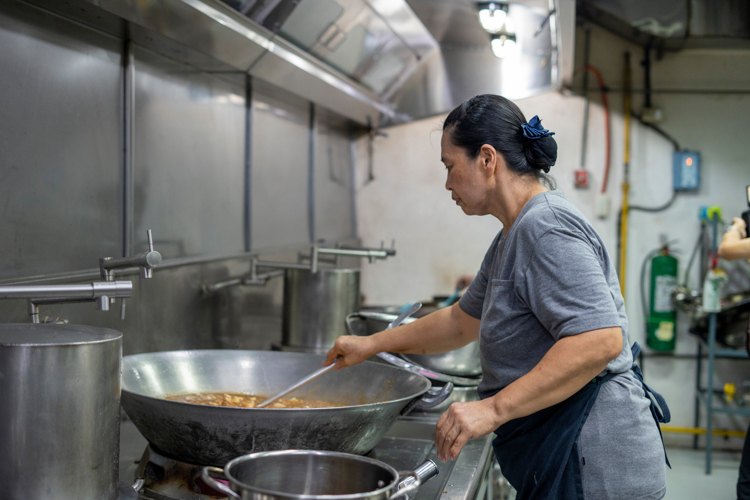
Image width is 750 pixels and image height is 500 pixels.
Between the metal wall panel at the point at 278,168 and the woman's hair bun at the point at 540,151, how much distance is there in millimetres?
1650

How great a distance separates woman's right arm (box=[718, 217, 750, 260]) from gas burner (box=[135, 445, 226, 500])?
2939 millimetres

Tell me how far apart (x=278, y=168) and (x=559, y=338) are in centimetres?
215

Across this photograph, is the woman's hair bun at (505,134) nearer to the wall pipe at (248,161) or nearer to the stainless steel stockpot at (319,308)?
the stainless steel stockpot at (319,308)

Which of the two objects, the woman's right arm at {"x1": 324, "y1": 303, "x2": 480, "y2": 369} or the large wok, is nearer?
the large wok

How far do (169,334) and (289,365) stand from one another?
0.60 m

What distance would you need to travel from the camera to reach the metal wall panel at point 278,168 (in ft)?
9.13

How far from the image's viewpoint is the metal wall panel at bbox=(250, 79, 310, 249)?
9.13ft

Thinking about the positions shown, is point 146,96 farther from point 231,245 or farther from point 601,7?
point 601,7

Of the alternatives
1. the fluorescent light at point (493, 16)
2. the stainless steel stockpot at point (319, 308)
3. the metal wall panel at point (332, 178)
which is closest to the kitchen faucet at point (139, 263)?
the stainless steel stockpot at point (319, 308)

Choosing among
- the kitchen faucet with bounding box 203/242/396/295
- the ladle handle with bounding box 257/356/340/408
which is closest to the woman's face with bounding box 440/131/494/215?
the ladle handle with bounding box 257/356/340/408

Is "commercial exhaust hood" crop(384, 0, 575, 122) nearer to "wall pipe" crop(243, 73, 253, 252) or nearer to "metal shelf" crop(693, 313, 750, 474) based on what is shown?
"wall pipe" crop(243, 73, 253, 252)

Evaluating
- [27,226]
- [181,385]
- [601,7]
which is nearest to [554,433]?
[181,385]

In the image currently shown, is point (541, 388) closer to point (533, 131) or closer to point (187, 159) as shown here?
point (533, 131)

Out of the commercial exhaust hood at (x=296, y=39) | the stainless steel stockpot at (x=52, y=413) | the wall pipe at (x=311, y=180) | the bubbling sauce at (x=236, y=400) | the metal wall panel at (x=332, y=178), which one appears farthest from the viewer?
the metal wall panel at (x=332, y=178)
